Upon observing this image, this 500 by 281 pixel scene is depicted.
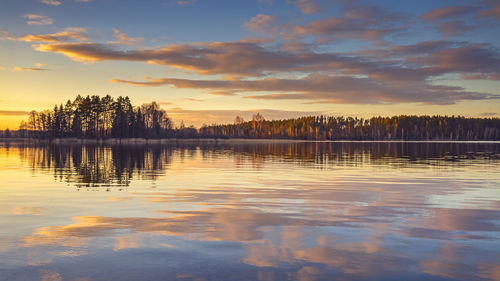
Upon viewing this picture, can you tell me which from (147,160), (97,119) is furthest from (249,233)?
(97,119)

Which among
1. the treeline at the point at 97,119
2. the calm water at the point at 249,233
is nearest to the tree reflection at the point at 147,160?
the calm water at the point at 249,233

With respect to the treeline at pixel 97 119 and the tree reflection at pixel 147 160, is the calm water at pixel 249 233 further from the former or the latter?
the treeline at pixel 97 119

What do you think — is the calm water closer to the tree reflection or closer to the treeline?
the tree reflection

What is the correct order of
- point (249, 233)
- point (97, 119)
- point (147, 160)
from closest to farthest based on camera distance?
1. point (249, 233)
2. point (147, 160)
3. point (97, 119)

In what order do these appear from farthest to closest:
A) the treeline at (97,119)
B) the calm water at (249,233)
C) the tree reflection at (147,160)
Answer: the treeline at (97,119) → the tree reflection at (147,160) → the calm water at (249,233)

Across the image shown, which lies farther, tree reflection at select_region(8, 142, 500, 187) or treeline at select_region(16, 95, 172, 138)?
treeline at select_region(16, 95, 172, 138)

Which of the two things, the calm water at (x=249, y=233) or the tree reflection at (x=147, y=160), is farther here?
the tree reflection at (x=147, y=160)

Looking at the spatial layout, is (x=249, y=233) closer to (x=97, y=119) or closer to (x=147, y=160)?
(x=147, y=160)

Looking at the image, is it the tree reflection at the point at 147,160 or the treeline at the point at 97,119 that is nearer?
the tree reflection at the point at 147,160

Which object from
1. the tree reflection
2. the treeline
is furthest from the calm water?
the treeline

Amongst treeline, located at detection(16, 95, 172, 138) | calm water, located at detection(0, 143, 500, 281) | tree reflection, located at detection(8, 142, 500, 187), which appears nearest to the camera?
calm water, located at detection(0, 143, 500, 281)

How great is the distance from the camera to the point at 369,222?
13.7 meters

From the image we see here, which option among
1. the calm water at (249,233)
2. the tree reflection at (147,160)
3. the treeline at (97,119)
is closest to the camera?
the calm water at (249,233)

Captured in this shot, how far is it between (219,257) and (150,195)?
1130 centimetres
